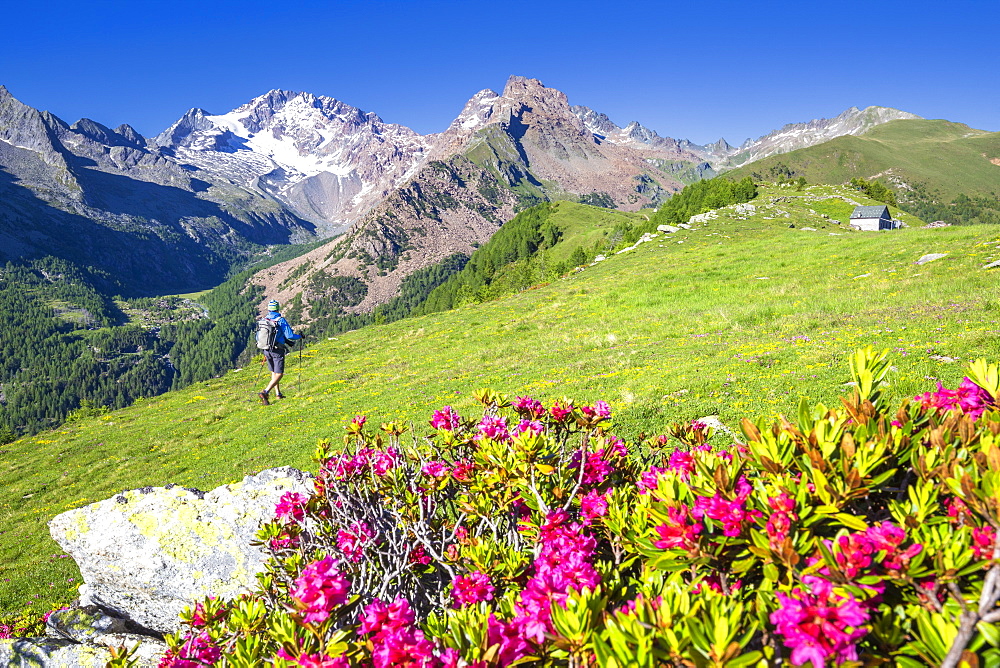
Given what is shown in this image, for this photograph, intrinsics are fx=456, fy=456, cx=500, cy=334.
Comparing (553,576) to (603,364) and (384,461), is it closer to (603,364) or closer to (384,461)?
(384,461)

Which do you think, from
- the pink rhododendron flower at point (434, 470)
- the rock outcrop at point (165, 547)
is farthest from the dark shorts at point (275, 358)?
the pink rhododendron flower at point (434, 470)

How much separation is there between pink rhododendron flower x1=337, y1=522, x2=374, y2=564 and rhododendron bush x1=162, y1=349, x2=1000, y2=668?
0.02m

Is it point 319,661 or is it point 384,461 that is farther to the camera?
point 384,461

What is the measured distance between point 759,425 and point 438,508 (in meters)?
3.46

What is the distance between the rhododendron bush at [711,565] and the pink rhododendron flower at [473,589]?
15 millimetres

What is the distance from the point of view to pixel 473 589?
3.42 meters

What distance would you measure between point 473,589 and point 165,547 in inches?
292

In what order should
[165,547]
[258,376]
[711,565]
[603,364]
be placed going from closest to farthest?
[711,565] → [165,547] → [603,364] → [258,376]

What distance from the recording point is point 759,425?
3533 millimetres

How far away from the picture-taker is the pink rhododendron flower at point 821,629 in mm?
1891

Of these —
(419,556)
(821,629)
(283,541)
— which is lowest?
(419,556)

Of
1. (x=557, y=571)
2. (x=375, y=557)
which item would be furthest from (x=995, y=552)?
(x=375, y=557)

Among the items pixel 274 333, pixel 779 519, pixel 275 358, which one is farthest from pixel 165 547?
pixel 275 358

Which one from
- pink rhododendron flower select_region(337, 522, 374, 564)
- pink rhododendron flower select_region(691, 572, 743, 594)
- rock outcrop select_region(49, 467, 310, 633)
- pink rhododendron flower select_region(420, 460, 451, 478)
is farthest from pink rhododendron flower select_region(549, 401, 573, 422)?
rock outcrop select_region(49, 467, 310, 633)
